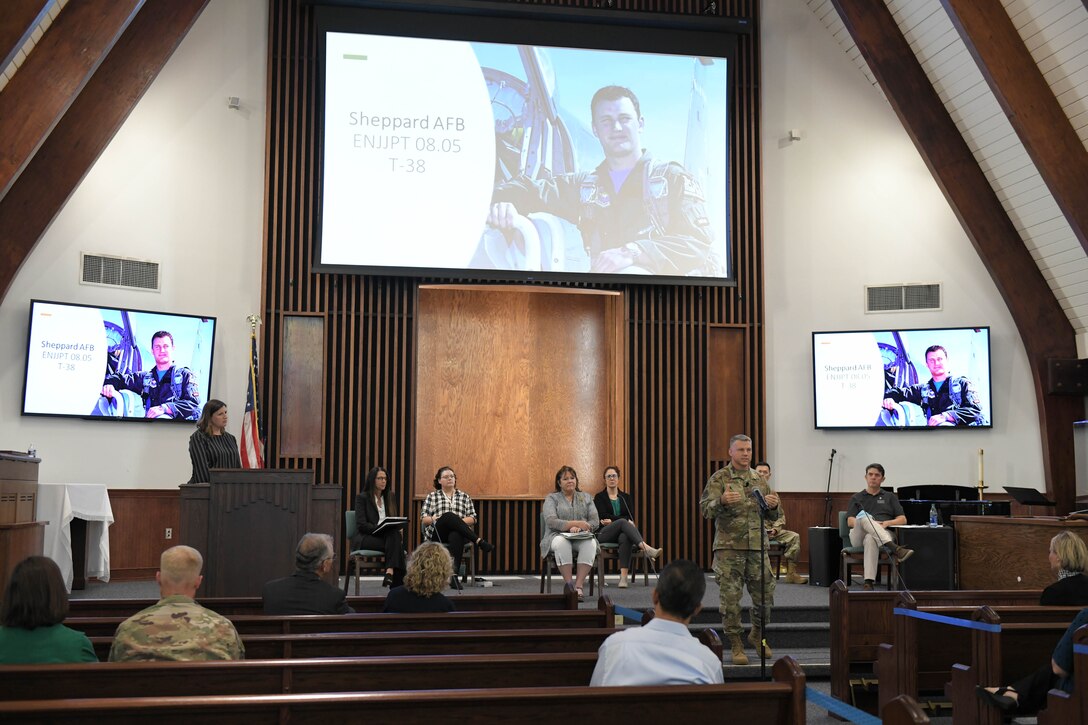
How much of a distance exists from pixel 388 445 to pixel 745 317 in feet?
12.8

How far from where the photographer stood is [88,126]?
902 centimetres

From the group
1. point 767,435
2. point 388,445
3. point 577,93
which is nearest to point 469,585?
point 388,445

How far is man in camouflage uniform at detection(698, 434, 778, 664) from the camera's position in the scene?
20.5 ft

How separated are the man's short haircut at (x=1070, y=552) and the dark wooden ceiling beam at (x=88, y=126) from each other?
7.89 metres

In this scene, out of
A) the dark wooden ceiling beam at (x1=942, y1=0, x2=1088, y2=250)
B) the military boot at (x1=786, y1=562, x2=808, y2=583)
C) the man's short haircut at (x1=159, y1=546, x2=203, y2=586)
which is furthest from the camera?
the military boot at (x1=786, y1=562, x2=808, y2=583)

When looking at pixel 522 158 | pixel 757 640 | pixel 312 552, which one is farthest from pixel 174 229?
pixel 757 640

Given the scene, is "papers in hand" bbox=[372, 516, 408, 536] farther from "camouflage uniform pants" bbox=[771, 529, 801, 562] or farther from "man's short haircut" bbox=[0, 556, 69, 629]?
"man's short haircut" bbox=[0, 556, 69, 629]

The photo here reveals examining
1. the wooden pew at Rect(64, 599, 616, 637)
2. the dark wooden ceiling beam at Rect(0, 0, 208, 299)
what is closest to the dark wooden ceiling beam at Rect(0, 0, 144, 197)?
the dark wooden ceiling beam at Rect(0, 0, 208, 299)

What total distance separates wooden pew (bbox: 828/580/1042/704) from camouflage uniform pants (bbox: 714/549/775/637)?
50 centimetres

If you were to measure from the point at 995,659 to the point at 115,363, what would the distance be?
764cm

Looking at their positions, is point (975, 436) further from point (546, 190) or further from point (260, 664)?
point (260, 664)

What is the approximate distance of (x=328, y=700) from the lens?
7.79 ft

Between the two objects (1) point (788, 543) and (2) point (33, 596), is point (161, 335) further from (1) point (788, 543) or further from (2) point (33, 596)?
(2) point (33, 596)

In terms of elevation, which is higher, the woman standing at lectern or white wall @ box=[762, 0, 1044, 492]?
white wall @ box=[762, 0, 1044, 492]
